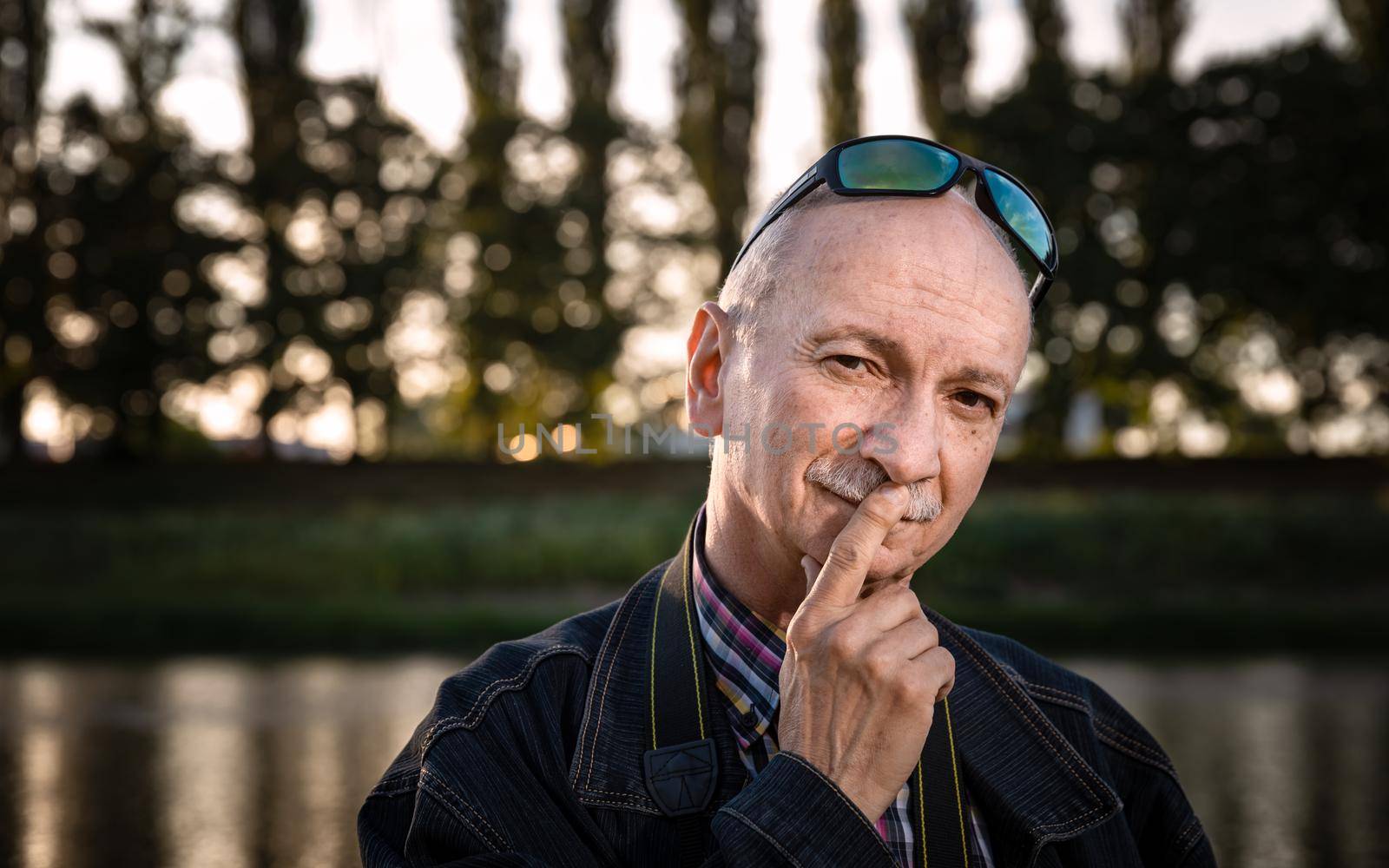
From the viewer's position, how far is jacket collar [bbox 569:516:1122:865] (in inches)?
55.1

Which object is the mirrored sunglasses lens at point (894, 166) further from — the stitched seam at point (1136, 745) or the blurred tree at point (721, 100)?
the blurred tree at point (721, 100)

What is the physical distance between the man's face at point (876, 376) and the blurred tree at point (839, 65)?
83.9ft

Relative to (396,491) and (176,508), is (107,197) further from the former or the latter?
(396,491)

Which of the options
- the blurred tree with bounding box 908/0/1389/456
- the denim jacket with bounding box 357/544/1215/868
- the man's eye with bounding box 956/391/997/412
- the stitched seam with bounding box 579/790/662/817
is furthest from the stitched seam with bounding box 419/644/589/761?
the blurred tree with bounding box 908/0/1389/456

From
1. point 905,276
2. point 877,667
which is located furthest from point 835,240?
point 877,667

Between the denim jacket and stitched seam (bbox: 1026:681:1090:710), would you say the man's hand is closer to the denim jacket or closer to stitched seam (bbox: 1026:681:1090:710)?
the denim jacket

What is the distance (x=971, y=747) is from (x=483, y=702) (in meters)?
0.58

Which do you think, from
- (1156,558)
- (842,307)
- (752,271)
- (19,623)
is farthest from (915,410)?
(1156,558)

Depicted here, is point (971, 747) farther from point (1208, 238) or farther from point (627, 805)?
point (1208, 238)

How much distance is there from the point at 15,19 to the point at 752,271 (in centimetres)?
2620

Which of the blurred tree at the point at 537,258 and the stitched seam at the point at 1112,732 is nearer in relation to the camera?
the stitched seam at the point at 1112,732

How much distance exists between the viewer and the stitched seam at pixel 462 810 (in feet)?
4.41

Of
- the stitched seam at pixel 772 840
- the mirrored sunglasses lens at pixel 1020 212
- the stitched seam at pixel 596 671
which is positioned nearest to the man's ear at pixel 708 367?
the stitched seam at pixel 596 671

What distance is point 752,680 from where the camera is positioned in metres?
1.49
